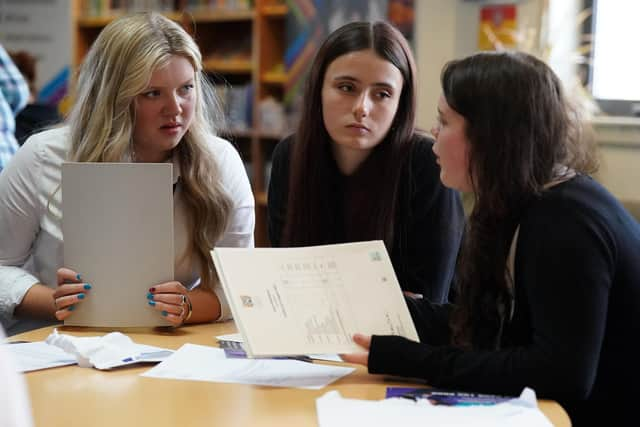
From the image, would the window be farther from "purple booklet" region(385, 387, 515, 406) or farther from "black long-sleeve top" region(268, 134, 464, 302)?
"purple booklet" region(385, 387, 515, 406)

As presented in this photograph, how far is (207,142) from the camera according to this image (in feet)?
7.07

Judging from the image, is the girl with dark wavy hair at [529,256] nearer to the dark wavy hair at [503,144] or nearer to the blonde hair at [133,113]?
the dark wavy hair at [503,144]

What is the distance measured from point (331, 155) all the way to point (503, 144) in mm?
904

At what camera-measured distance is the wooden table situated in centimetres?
136

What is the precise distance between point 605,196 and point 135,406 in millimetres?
855

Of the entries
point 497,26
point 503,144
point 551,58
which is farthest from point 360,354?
point 497,26

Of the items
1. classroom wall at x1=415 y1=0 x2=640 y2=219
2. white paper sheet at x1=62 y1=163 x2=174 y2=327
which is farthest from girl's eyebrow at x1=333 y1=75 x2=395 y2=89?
classroom wall at x1=415 y1=0 x2=640 y2=219

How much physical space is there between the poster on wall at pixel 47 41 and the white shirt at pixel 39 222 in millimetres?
4176

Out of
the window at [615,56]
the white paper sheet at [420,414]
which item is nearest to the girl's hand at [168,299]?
the white paper sheet at [420,414]

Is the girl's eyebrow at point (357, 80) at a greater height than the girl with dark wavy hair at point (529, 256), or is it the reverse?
the girl's eyebrow at point (357, 80)

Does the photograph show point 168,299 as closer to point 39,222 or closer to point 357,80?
point 39,222

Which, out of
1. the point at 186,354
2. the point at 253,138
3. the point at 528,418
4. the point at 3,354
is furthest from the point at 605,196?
the point at 253,138

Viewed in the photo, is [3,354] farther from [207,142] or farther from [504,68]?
[207,142]

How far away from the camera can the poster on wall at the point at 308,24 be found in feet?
15.7
